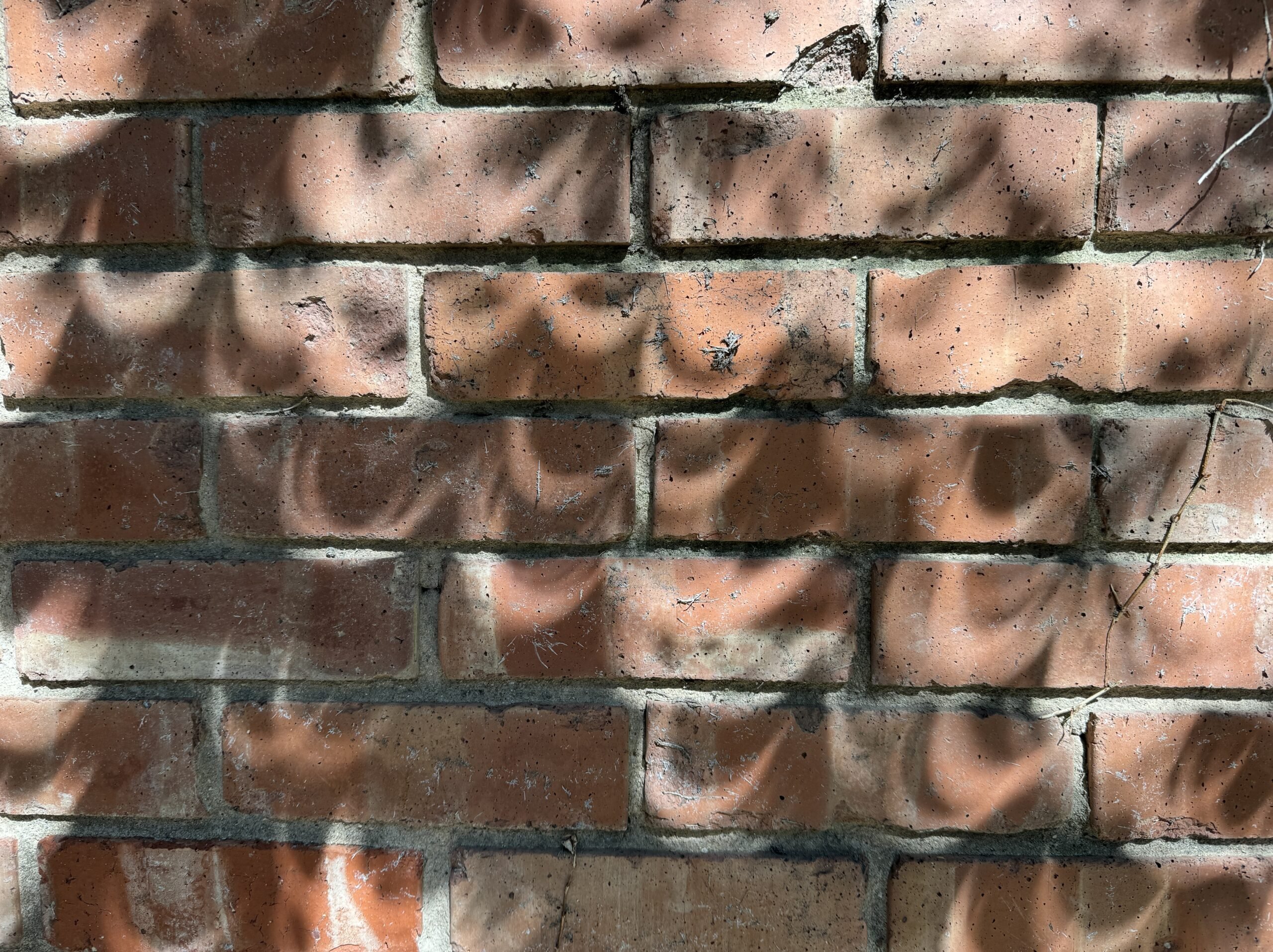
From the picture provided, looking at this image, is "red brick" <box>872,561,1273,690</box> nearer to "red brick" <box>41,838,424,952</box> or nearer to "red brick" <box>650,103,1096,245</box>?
"red brick" <box>650,103,1096,245</box>

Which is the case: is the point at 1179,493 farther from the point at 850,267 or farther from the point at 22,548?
the point at 22,548

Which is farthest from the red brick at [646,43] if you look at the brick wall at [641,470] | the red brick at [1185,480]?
the red brick at [1185,480]

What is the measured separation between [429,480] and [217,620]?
282mm

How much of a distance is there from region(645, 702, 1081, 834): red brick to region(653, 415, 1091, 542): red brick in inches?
7.7

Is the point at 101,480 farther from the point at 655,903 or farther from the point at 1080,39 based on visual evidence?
the point at 1080,39

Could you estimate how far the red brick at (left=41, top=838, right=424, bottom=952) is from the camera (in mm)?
827

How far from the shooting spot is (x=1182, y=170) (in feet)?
2.48

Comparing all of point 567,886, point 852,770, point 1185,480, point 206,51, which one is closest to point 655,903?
point 567,886

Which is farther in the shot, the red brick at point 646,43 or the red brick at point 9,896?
the red brick at point 9,896

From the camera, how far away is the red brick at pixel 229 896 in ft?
2.71

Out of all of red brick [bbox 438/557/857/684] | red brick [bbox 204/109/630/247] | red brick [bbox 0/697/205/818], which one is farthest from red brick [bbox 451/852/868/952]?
red brick [bbox 204/109/630/247]

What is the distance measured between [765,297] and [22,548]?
0.85 m

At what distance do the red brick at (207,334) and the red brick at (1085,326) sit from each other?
52 cm

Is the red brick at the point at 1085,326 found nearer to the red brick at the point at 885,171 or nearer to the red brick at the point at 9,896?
the red brick at the point at 885,171
